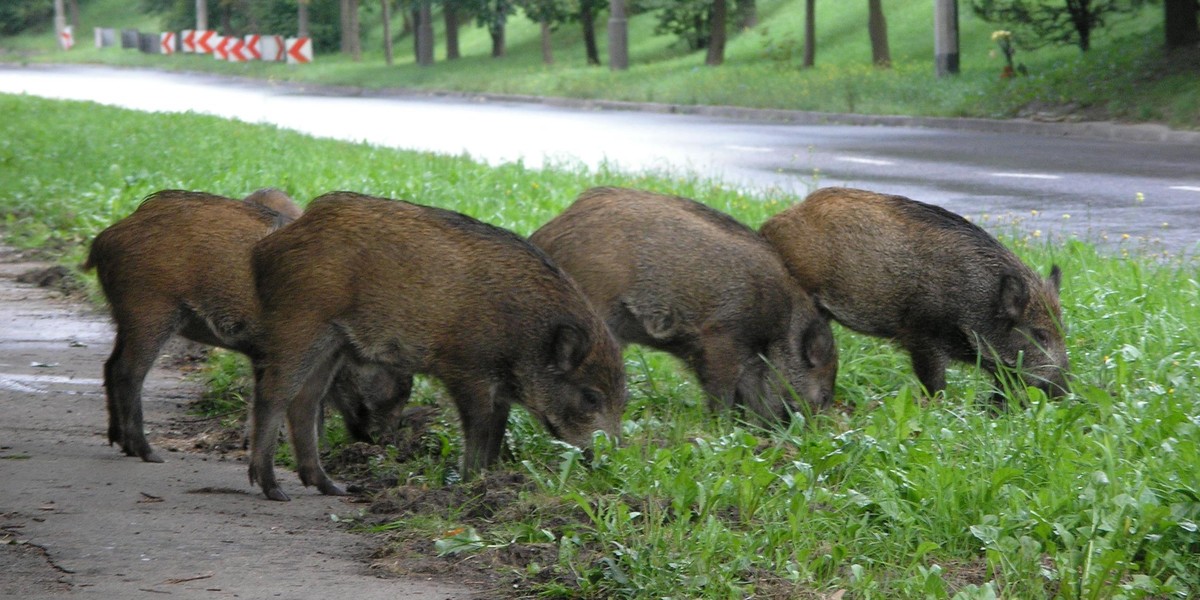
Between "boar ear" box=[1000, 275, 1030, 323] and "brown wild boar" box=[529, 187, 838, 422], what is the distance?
766 mm

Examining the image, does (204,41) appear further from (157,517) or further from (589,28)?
(157,517)

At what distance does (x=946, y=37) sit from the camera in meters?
26.8

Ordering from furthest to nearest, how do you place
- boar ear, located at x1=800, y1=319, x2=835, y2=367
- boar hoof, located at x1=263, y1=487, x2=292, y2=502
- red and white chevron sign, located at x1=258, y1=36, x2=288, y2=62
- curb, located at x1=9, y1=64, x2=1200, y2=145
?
red and white chevron sign, located at x1=258, y1=36, x2=288, y2=62 → curb, located at x1=9, y1=64, x2=1200, y2=145 → boar ear, located at x1=800, y1=319, x2=835, y2=367 → boar hoof, located at x1=263, y1=487, x2=292, y2=502

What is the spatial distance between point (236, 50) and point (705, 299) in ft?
173

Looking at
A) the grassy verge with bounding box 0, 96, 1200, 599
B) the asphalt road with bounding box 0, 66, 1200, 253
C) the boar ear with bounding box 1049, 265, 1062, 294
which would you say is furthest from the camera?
the asphalt road with bounding box 0, 66, 1200, 253

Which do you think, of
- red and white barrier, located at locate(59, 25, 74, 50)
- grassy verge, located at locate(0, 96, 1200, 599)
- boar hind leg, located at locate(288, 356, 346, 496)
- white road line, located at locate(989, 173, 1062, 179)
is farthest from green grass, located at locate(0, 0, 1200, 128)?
red and white barrier, located at locate(59, 25, 74, 50)

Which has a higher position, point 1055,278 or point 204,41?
point 204,41

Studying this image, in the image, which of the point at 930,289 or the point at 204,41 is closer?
the point at 930,289

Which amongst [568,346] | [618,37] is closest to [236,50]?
[618,37]

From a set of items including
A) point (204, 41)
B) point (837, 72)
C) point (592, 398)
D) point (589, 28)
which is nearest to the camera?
point (592, 398)

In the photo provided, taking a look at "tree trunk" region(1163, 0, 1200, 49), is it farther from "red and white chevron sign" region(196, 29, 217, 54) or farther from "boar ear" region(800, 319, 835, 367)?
"red and white chevron sign" region(196, 29, 217, 54)

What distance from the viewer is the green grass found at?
73.3ft

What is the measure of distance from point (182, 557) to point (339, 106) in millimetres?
27617

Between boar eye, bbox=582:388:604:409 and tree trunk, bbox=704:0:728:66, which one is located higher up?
tree trunk, bbox=704:0:728:66
